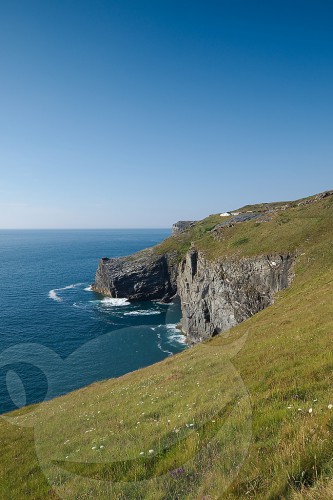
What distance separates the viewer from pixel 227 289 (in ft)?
238

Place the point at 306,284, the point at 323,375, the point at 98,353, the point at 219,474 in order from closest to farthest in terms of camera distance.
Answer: the point at 219,474 < the point at 323,375 < the point at 306,284 < the point at 98,353

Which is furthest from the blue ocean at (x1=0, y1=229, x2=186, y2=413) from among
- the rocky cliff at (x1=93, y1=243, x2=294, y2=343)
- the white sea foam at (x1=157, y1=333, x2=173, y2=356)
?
the rocky cliff at (x1=93, y1=243, x2=294, y2=343)

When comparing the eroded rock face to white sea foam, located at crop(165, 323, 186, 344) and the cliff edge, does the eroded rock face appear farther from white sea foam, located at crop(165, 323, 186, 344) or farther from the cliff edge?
white sea foam, located at crop(165, 323, 186, 344)

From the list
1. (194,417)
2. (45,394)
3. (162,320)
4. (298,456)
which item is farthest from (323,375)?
(162,320)

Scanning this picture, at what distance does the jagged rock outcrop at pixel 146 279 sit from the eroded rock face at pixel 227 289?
3149 cm

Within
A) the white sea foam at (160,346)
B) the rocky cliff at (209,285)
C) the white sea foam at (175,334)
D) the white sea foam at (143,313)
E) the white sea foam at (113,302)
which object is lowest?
the white sea foam at (175,334)

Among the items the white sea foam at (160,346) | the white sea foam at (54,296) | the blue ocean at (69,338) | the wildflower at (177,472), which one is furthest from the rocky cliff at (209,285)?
the wildflower at (177,472)

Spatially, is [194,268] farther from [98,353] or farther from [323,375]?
[323,375]

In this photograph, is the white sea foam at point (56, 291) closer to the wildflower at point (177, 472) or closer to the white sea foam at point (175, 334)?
the white sea foam at point (175, 334)

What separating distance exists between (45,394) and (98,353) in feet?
62.3

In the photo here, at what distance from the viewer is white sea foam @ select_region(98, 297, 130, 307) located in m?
117

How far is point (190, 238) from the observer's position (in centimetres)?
13925

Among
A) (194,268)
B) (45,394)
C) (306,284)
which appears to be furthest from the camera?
(194,268)

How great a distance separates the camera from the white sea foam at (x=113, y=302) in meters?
117
